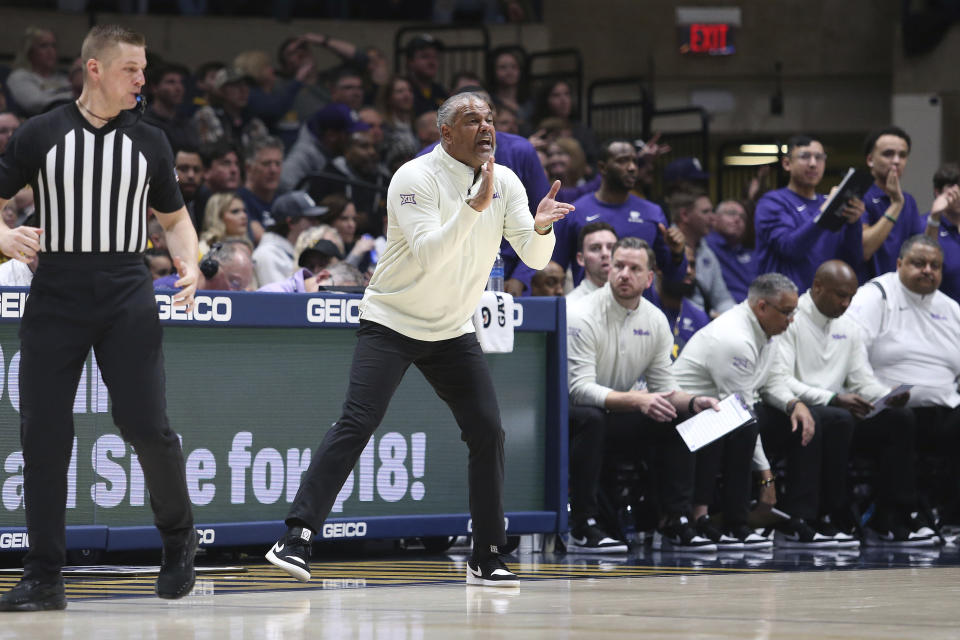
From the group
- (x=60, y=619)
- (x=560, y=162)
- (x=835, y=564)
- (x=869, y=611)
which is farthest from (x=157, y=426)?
(x=560, y=162)

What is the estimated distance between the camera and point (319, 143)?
11.9 meters

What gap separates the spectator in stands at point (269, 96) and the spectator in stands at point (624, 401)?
18.9ft

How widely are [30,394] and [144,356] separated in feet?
1.32

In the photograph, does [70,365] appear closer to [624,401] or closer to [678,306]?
[624,401]

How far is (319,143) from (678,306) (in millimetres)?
3854

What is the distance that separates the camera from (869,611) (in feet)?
15.6

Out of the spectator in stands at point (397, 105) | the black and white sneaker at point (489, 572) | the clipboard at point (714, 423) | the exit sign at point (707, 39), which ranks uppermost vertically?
the exit sign at point (707, 39)

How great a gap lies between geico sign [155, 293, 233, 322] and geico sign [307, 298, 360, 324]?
1.36ft

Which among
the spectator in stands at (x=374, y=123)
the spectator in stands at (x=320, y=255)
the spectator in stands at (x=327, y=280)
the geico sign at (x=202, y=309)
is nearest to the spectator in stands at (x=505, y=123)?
the spectator in stands at (x=374, y=123)

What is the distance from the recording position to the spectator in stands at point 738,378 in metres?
8.17

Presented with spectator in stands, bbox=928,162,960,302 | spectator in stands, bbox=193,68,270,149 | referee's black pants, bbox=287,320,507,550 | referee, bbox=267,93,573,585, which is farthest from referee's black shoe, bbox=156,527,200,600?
spectator in stands, bbox=193,68,270,149

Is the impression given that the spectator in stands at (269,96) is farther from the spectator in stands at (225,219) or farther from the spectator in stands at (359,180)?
the spectator in stands at (225,219)

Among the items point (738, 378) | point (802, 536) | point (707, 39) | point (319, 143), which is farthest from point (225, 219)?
point (707, 39)

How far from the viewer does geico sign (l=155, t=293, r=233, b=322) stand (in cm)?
661
